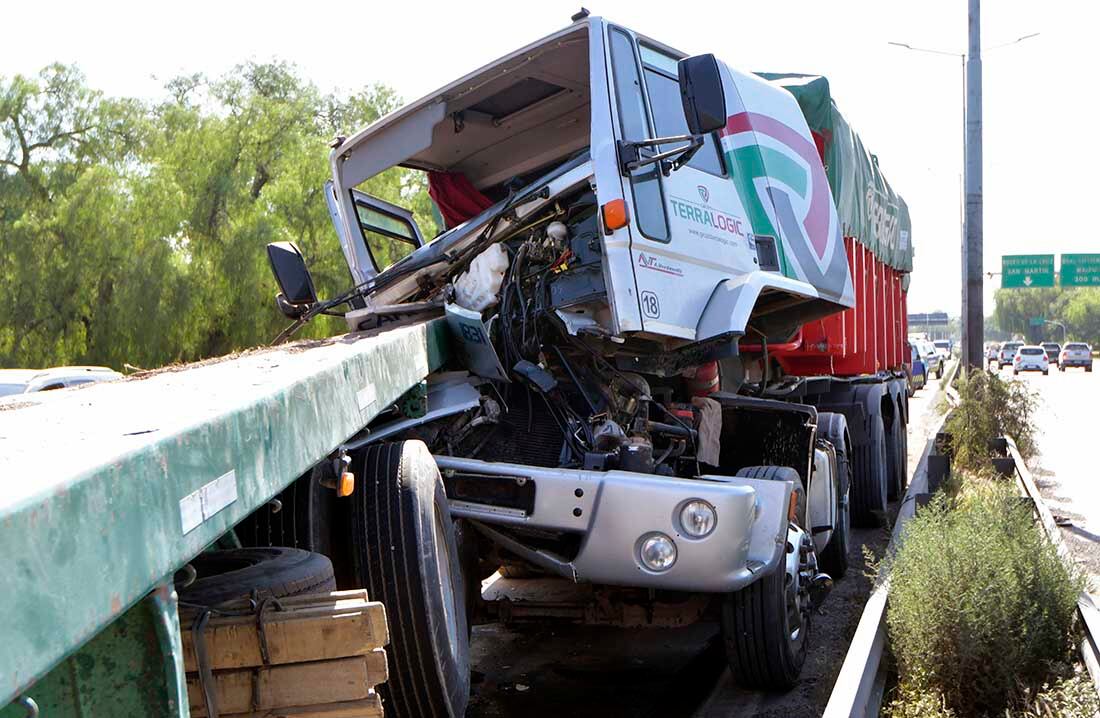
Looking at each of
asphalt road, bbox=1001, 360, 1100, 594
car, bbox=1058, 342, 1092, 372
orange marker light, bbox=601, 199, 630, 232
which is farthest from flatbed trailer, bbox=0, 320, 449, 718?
car, bbox=1058, 342, 1092, 372

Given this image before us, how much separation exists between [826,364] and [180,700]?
893cm

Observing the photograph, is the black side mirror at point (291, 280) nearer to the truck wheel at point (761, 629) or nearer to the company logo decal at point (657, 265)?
the company logo decal at point (657, 265)

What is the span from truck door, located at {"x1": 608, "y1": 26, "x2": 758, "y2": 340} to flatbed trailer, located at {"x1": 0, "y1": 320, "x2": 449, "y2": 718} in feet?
8.49

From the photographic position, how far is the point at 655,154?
5852 mm

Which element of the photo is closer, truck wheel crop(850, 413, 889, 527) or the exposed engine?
the exposed engine

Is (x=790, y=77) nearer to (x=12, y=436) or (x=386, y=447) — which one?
(x=386, y=447)

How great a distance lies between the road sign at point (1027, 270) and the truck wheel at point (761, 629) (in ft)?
174

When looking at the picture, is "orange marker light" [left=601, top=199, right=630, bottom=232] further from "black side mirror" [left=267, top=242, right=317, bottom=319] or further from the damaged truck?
"black side mirror" [left=267, top=242, right=317, bottom=319]

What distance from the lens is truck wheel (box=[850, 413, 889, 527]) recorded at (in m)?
11.3

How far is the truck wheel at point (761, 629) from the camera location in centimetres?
579

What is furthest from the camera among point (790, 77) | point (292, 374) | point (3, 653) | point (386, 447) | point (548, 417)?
point (790, 77)

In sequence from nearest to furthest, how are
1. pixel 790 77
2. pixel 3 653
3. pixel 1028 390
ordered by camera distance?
pixel 3 653, pixel 790 77, pixel 1028 390

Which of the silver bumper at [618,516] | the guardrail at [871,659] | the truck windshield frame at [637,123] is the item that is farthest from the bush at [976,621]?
the truck windshield frame at [637,123]

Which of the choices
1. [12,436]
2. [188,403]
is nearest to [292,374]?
[188,403]
